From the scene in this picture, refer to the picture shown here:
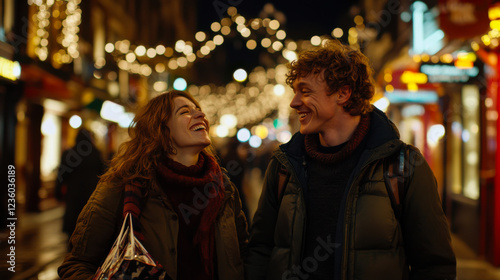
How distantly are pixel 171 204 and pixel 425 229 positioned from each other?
1432mm

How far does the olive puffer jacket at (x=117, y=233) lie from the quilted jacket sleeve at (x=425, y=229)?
3.43ft

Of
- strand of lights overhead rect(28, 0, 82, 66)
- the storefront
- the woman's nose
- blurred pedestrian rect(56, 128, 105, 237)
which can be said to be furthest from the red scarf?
strand of lights overhead rect(28, 0, 82, 66)

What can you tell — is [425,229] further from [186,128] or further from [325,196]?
[186,128]

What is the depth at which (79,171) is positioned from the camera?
8.23 meters

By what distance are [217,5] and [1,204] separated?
666 centimetres

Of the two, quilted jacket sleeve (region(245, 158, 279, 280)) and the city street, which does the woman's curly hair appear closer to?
quilted jacket sleeve (region(245, 158, 279, 280))

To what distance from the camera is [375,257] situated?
2.22m

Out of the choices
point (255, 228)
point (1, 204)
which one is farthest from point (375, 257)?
point (1, 204)

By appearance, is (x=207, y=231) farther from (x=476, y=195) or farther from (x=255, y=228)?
(x=476, y=195)

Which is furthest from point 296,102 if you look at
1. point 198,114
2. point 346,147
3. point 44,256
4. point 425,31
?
point 425,31

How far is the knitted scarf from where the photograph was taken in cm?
242

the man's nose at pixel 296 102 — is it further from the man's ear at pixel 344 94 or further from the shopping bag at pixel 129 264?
the shopping bag at pixel 129 264

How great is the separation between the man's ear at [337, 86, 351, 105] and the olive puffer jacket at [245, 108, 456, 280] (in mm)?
221

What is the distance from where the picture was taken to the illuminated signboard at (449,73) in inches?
316
